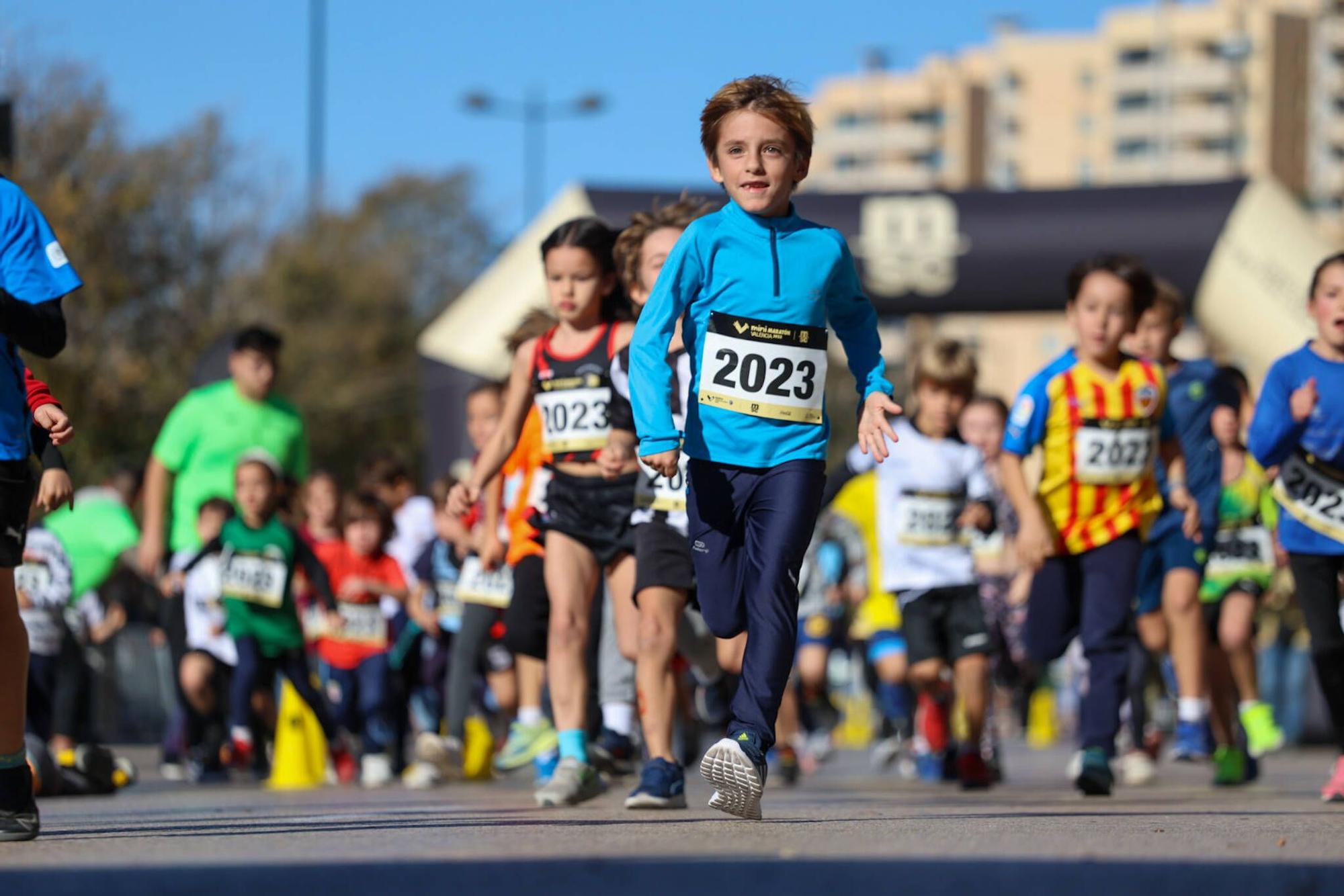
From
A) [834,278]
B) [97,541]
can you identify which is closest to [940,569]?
[834,278]

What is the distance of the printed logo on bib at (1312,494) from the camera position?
26.0 ft

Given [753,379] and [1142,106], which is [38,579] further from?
[1142,106]

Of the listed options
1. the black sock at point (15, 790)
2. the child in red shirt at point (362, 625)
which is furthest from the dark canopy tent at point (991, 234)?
the black sock at point (15, 790)

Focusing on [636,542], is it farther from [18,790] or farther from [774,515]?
[18,790]

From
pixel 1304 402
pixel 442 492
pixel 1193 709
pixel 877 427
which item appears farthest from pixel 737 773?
pixel 442 492

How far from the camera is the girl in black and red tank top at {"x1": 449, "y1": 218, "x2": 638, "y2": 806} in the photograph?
25.6 ft

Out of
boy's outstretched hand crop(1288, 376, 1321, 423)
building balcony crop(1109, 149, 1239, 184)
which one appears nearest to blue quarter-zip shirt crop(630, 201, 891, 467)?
boy's outstretched hand crop(1288, 376, 1321, 423)

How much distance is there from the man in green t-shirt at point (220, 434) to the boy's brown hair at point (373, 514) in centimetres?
84

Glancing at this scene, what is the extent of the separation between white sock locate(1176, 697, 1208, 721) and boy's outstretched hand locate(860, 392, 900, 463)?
3.89m

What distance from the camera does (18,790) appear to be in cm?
593

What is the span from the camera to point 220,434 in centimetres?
1184

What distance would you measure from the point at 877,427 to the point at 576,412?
5.94 feet

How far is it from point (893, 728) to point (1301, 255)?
18.6 ft

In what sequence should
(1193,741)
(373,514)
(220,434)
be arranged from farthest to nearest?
(373,514), (220,434), (1193,741)
